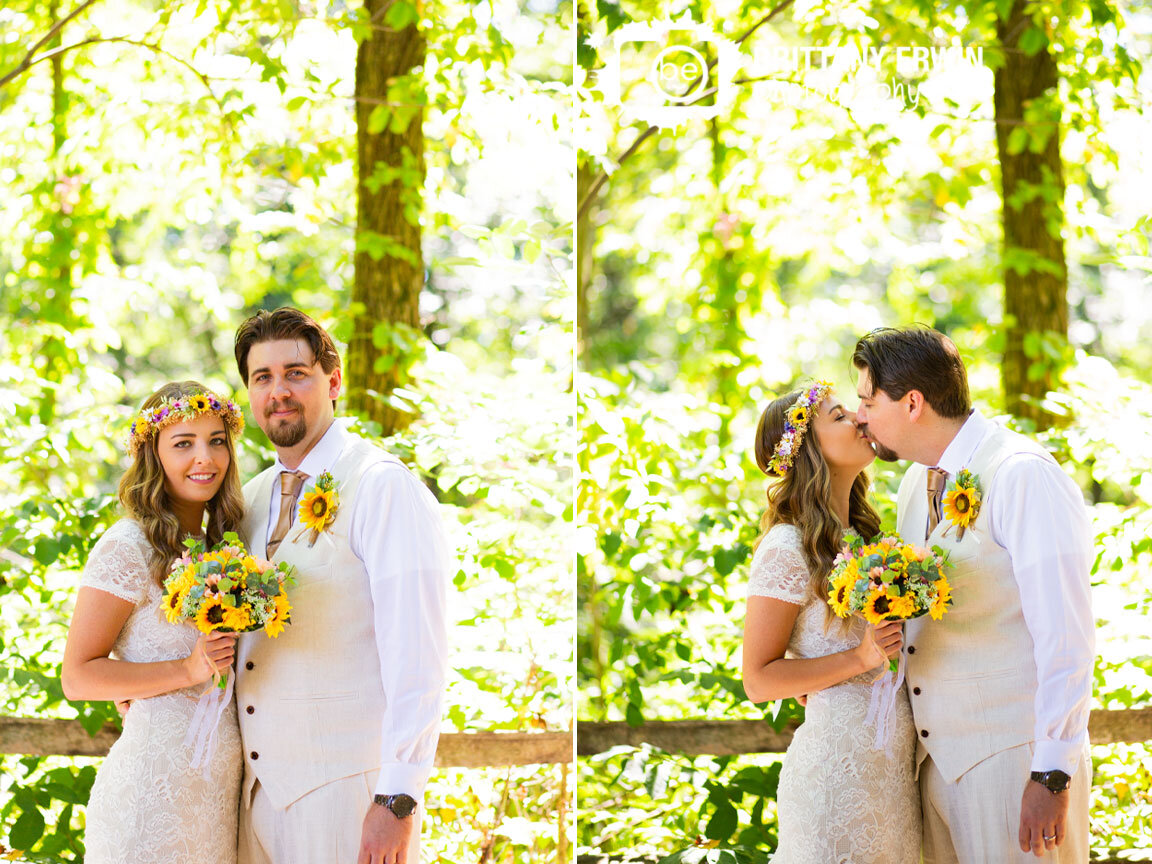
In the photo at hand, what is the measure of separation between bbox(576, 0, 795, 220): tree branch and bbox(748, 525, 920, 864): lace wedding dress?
5.70 ft

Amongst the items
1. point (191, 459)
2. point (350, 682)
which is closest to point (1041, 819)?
point (350, 682)

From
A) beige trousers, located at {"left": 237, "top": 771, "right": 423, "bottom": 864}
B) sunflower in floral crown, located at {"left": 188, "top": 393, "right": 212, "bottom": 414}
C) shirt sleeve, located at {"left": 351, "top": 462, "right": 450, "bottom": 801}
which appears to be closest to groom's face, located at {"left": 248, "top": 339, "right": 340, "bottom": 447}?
sunflower in floral crown, located at {"left": 188, "top": 393, "right": 212, "bottom": 414}

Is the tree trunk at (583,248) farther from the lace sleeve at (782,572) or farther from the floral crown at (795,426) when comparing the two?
the lace sleeve at (782,572)

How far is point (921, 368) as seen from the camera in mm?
2346

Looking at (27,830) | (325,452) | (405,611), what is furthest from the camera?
(27,830)

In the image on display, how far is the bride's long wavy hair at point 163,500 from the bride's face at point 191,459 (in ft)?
0.11

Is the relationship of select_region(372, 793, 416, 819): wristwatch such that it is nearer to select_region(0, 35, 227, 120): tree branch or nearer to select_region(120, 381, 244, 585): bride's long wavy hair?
select_region(120, 381, 244, 585): bride's long wavy hair

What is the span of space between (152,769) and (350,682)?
475 mm

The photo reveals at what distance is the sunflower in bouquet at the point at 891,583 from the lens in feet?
6.89

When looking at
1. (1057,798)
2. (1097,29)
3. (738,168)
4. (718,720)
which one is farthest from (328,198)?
(1057,798)

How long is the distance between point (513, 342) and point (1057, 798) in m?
2.22

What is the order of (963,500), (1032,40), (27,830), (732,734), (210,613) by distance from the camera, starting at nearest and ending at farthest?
(210,613) < (963,500) < (27,830) < (1032,40) < (732,734)

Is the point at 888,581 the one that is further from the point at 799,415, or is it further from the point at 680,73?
the point at 680,73

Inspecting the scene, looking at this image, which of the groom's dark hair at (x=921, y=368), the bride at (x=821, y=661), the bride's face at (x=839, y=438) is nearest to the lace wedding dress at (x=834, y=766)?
the bride at (x=821, y=661)
